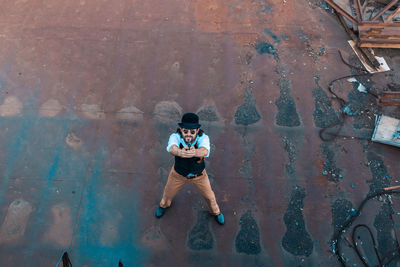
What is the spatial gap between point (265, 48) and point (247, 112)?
1842 mm

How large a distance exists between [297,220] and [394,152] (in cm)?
230

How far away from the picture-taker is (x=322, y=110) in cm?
622

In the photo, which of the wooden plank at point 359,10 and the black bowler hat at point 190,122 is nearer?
the black bowler hat at point 190,122

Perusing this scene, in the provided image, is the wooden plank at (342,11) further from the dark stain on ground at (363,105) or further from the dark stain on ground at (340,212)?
the dark stain on ground at (340,212)

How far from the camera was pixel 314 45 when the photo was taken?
720 centimetres

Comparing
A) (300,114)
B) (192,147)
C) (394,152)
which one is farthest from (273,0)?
(192,147)

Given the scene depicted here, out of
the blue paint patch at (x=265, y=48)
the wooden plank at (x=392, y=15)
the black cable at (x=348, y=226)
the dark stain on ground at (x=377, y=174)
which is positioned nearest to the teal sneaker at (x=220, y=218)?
the black cable at (x=348, y=226)

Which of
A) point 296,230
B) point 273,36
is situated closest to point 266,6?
point 273,36

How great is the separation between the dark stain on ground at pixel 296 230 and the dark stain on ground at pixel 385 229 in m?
1.06

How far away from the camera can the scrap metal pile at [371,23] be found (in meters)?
7.11

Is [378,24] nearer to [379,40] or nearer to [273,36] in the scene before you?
[379,40]

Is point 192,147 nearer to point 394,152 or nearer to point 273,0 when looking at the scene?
point 394,152

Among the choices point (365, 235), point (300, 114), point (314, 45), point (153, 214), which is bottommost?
point (153, 214)

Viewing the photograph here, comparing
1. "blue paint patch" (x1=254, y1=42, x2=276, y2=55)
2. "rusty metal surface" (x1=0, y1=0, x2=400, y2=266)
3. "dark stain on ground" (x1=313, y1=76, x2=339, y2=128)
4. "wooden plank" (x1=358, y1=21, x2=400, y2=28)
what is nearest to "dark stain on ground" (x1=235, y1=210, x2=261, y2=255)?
"rusty metal surface" (x1=0, y1=0, x2=400, y2=266)
